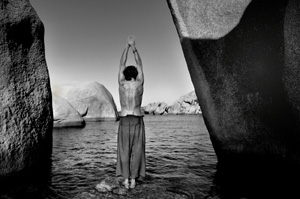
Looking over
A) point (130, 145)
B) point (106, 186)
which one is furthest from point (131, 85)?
point (106, 186)

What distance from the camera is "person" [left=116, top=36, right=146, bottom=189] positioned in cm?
381

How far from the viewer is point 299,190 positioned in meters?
3.90

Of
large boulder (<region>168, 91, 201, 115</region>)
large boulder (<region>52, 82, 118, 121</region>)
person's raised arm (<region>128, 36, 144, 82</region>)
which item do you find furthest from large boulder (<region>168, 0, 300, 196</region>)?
large boulder (<region>168, 91, 201, 115</region>)

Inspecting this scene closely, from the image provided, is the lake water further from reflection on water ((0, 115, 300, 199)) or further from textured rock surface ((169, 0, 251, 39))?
textured rock surface ((169, 0, 251, 39))

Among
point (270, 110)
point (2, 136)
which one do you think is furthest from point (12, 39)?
point (270, 110)

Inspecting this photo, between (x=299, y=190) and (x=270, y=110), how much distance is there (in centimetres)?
150

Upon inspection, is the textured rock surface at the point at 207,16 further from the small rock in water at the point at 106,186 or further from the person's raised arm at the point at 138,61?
the small rock in water at the point at 106,186

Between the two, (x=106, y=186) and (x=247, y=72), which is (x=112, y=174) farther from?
(x=247, y=72)

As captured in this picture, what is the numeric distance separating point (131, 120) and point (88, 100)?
23.6 meters

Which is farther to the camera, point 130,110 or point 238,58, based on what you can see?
point 238,58

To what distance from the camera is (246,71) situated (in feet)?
15.6

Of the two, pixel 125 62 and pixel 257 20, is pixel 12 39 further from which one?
pixel 257 20

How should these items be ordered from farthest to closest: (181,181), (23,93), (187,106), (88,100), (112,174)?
(187,106) → (88,100) → (112,174) → (23,93) → (181,181)

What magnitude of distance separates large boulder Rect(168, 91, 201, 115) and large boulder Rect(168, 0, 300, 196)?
68358 mm
